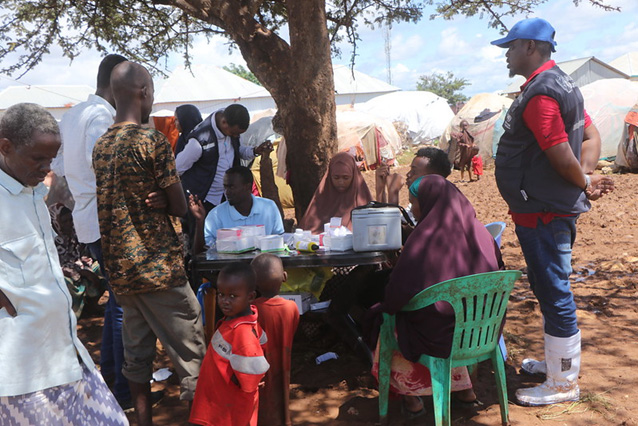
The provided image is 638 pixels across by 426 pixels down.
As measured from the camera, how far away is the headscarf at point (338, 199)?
474 cm

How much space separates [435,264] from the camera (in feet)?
10.0

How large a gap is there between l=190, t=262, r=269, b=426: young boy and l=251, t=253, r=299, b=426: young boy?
0.29 metres

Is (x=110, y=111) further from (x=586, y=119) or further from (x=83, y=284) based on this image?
(x=586, y=119)

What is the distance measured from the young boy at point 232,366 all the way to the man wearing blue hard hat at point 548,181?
1.68m

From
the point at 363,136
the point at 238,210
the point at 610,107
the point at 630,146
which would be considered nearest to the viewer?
the point at 238,210

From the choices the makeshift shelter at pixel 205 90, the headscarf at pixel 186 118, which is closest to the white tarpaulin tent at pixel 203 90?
the makeshift shelter at pixel 205 90

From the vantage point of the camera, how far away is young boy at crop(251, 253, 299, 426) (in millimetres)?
3219

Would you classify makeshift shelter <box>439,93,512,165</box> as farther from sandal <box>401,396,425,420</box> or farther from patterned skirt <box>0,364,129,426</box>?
patterned skirt <box>0,364,129,426</box>

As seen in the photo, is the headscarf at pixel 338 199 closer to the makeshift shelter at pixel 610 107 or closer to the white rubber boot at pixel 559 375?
the white rubber boot at pixel 559 375

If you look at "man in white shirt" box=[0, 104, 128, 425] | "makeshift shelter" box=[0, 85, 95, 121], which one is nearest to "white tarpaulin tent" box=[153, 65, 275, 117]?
"makeshift shelter" box=[0, 85, 95, 121]

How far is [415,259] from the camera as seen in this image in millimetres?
3072

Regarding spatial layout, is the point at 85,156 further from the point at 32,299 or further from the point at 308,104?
the point at 308,104

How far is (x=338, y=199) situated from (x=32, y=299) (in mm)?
3058

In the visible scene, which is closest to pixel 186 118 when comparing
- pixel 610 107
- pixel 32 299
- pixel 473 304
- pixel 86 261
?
pixel 86 261
